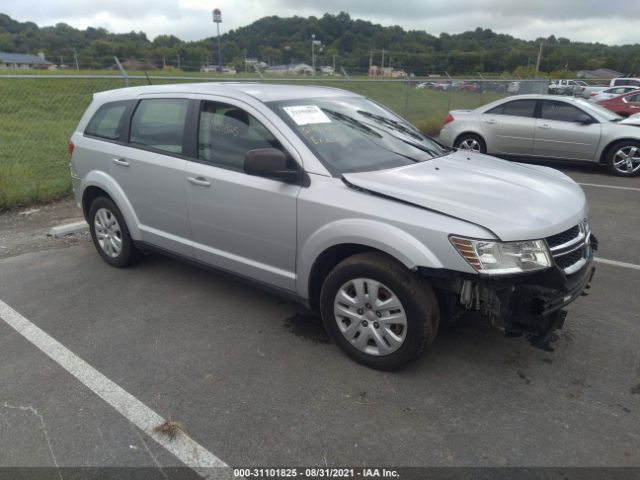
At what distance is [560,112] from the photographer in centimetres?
937

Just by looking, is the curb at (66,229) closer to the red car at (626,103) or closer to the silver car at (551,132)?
the silver car at (551,132)

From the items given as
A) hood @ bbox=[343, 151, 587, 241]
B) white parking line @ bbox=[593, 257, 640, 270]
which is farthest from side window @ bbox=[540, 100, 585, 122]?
hood @ bbox=[343, 151, 587, 241]

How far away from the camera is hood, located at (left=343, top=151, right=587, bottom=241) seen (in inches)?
106

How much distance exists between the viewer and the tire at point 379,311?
279 centimetres

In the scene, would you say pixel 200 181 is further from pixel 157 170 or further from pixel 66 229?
pixel 66 229

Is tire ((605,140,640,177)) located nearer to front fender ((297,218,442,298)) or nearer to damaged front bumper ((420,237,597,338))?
damaged front bumper ((420,237,597,338))

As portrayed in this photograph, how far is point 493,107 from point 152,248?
805cm

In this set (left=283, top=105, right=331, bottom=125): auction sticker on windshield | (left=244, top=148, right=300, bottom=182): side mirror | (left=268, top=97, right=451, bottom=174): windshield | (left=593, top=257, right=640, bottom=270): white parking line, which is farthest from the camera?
(left=593, top=257, right=640, bottom=270): white parking line

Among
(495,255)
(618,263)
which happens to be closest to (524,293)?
(495,255)

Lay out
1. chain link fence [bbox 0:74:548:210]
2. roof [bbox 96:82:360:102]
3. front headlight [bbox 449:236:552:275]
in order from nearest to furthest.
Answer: front headlight [bbox 449:236:552:275] → roof [bbox 96:82:360:102] → chain link fence [bbox 0:74:548:210]

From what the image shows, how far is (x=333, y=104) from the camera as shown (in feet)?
12.6

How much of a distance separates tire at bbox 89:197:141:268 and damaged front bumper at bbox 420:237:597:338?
3.02m

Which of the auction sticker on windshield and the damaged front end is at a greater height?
the auction sticker on windshield

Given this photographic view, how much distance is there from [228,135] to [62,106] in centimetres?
1031
